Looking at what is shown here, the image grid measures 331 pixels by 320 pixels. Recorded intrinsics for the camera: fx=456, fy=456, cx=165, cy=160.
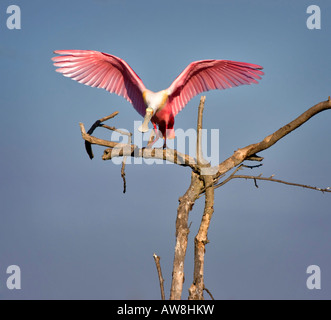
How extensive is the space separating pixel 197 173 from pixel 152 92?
1549 mm

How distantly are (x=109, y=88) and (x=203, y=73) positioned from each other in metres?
1.67

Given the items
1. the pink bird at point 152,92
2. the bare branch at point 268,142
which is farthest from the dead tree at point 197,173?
the pink bird at point 152,92

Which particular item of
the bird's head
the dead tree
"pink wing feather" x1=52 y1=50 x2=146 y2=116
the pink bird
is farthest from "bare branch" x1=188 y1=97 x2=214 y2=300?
"pink wing feather" x1=52 y1=50 x2=146 y2=116

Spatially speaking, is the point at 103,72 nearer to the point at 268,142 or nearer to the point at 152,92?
the point at 152,92

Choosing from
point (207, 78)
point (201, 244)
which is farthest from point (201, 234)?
point (207, 78)

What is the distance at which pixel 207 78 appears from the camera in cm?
772

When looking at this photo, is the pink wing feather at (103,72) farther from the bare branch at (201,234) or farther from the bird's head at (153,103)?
the bare branch at (201,234)

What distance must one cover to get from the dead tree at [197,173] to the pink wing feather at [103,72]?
2.41ft

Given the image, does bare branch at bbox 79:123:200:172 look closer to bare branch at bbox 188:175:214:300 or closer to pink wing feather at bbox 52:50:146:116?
bare branch at bbox 188:175:214:300

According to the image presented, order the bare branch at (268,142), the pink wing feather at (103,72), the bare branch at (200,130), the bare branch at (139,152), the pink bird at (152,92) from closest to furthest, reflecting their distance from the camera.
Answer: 1. the bare branch at (268,142)
2. the bare branch at (200,130)
3. the bare branch at (139,152)
4. the pink bird at (152,92)
5. the pink wing feather at (103,72)

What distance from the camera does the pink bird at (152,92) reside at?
291 inches

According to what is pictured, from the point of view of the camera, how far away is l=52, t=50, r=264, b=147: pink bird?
7.38m
